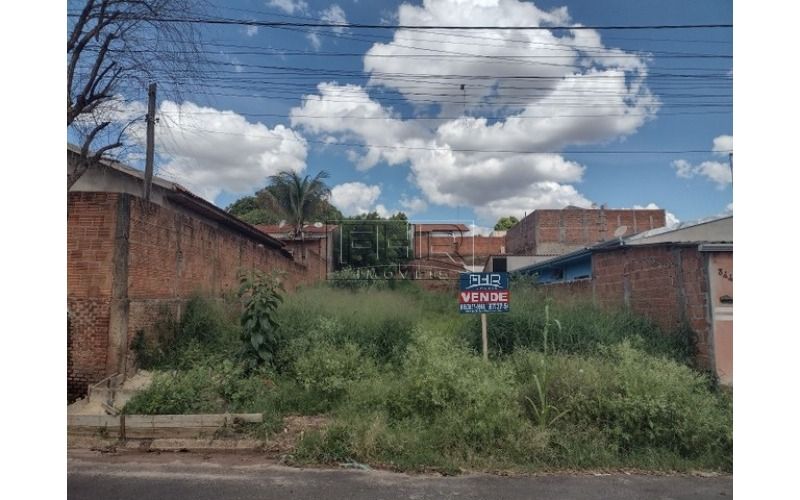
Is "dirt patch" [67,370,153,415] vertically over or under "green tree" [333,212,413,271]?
under

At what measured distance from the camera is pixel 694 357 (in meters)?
6.61

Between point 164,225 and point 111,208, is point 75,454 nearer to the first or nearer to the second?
point 111,208

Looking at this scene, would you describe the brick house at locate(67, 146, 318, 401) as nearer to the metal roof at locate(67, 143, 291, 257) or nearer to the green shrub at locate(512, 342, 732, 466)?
the metal roof at locate(67, 143, 291, 257)

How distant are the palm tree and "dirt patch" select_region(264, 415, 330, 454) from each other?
1729cm

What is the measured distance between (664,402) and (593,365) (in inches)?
35.9

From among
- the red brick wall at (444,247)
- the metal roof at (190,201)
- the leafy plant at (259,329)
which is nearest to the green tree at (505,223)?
the red brick wall at (444,247)

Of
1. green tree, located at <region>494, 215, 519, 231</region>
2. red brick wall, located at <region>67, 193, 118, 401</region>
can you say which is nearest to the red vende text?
red brick wall, located at <region>67, 193, 118, 401</region>

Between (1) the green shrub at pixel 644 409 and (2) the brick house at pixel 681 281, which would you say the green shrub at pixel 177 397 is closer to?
(1) the green shrub at pixel 644 409

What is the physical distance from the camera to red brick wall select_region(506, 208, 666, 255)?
25422mm

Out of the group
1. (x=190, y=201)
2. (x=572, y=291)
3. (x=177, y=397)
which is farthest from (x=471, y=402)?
(x=190, y=201)

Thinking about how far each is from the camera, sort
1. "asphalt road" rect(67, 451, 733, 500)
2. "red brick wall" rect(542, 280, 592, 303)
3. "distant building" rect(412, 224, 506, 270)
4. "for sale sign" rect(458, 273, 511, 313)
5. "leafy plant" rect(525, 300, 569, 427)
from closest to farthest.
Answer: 1. "asphalt road" rect(67, 451, 733, 500)
2. "leafy plant" rect(525, 300, 569, 427)
3. "for sale sign" rect(458, 273, 511, 313)
4. "red brick wall" rect(542, 280, 592, 303)
5. "distant building" rect(412, 224, 506, 270)

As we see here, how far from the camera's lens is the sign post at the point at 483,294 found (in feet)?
18.5

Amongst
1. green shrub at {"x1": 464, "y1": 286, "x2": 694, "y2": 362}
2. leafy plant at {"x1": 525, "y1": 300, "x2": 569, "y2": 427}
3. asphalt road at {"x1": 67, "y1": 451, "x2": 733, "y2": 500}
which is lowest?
asphalt road at {"x1": 67, "y1": 451, "x2": 733, "y2": 500}

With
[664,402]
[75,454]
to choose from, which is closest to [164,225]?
[75,454]
